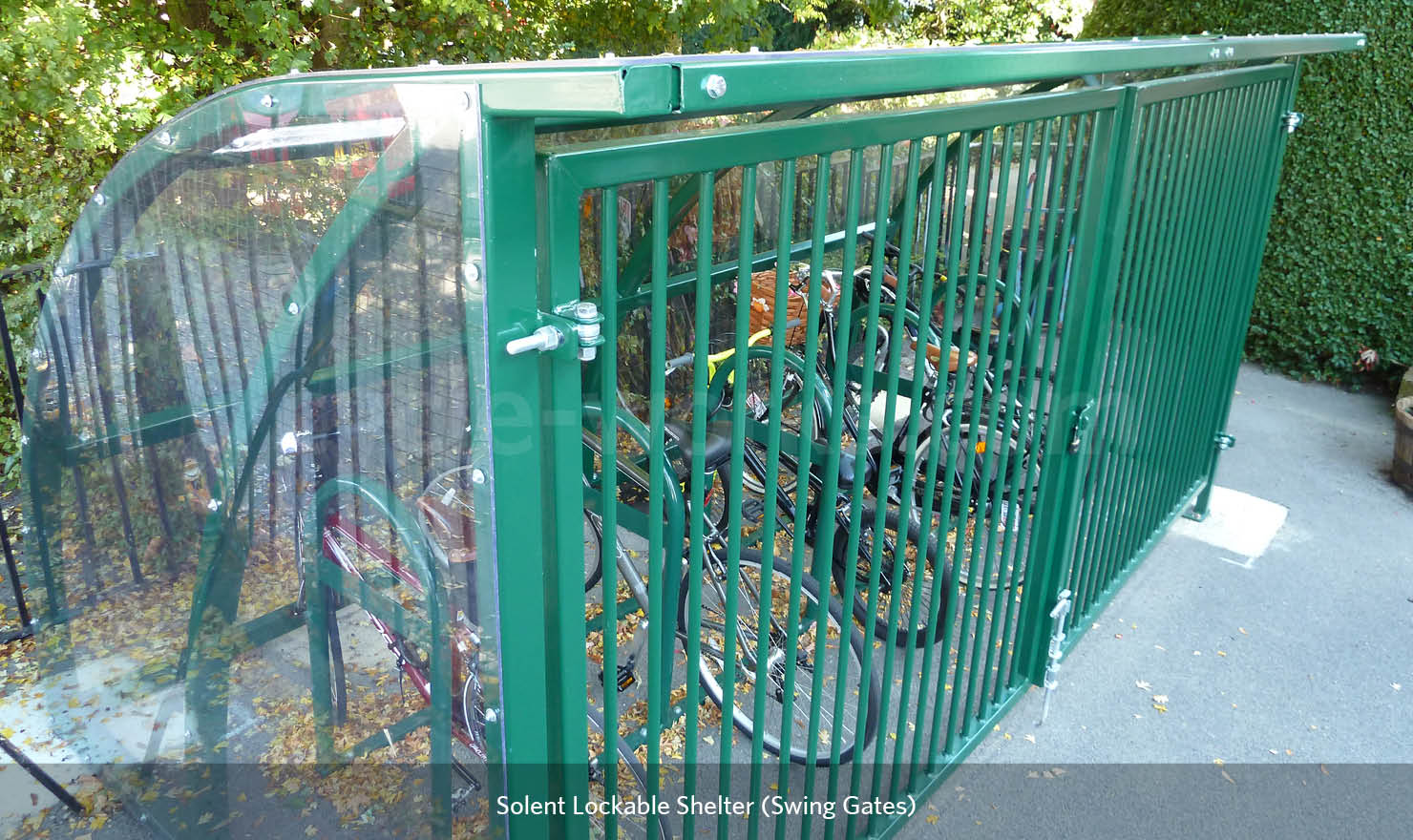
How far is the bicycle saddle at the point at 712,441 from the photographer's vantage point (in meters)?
2.71

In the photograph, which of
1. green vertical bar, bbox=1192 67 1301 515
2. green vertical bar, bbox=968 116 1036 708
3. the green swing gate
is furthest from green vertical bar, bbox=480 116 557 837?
green vertical bar, bbox=1192 67 1301 515

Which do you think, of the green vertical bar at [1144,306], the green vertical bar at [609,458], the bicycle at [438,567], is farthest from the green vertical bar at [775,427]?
the green vertical bar at [1144,306]

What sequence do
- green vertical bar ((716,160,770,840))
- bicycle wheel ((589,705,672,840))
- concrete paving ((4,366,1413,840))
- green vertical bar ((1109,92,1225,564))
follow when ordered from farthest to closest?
green vertical bar ((1109,92,1225,564)) < concrete paving ((4,366,1413,840)) < bicycle wheel ((589,705,672,840)) < green vertical bar ((716,160,770,840))

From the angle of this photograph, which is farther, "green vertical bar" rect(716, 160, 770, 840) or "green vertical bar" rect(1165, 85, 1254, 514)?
"green vertical bar" rect(1165, 85, 1254, 514)

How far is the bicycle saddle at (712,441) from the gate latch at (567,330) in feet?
4.25

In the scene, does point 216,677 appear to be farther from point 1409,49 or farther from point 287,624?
point 1409,49

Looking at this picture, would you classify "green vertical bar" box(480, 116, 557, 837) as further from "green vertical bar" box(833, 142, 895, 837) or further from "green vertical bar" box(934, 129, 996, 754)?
"green vertical bar" box(934, 129, 996, 754)

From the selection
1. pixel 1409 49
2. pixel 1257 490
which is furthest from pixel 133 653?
pixel 1409 49

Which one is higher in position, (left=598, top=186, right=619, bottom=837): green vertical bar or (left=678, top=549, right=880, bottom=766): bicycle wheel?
(left=598, top=186, right=619, bottom=837): green vertical bar

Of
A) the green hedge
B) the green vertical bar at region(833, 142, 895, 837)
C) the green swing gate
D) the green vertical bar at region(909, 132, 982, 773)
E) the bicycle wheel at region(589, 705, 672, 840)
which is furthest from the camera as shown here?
the green hedge

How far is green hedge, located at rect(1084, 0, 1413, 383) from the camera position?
6.41m

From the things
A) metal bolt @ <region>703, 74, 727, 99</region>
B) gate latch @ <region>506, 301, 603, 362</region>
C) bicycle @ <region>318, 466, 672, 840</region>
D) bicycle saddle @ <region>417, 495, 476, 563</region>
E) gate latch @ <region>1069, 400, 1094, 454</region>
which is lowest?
gate latch @ <region>1069, 400, 1094, 454</region>

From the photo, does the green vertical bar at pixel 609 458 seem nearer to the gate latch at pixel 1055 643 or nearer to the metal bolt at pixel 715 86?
the metal bolt at pixel 715 86

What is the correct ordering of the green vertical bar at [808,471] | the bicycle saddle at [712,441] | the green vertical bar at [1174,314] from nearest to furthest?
the green vertical bar at [808,471]
the bicycle saddle at [712,441]
the green vertical bar at [1174,314]
